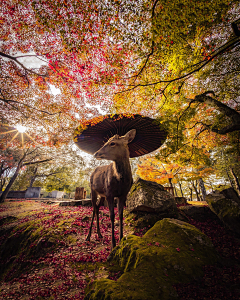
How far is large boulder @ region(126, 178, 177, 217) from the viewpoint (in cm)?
677

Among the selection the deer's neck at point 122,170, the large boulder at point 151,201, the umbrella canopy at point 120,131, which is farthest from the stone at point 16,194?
the deer's neck at point 122,170

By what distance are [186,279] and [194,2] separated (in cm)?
785

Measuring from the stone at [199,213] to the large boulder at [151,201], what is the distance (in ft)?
4.91

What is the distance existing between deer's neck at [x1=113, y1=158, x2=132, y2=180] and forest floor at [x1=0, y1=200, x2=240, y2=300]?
2.54m

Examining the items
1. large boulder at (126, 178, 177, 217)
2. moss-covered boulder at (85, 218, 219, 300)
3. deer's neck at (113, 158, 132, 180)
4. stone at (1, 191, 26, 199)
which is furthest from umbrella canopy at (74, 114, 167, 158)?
stone at (1, 191, 26, 199)

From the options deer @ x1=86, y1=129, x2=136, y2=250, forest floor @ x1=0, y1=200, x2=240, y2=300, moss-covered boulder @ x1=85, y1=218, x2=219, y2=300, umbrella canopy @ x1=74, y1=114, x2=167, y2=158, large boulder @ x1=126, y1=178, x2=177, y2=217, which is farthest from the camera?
large boulder @ x1=126, y1=178, x2=177, y2=217

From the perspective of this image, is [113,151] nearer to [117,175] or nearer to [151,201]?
[117,175]

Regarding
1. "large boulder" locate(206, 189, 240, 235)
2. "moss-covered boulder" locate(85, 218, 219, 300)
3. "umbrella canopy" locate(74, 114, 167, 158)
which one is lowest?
"moss-covered boulder" locate(85, 218, 219, 300)

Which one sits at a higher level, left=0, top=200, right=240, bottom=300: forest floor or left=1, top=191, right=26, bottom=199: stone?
left=1, top=191, right=26, bottom=199: stone

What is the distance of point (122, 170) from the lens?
14.9ft

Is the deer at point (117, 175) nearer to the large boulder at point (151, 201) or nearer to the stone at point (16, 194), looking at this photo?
the large boulder at point (151, 201)

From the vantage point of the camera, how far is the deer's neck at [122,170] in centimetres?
448

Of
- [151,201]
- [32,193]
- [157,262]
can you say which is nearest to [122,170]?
[157,262]

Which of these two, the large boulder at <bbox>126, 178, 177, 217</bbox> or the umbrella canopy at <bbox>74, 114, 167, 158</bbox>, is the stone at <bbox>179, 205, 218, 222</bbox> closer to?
the large boulder at <bbox>126, 178, 177, 217</bbox>
